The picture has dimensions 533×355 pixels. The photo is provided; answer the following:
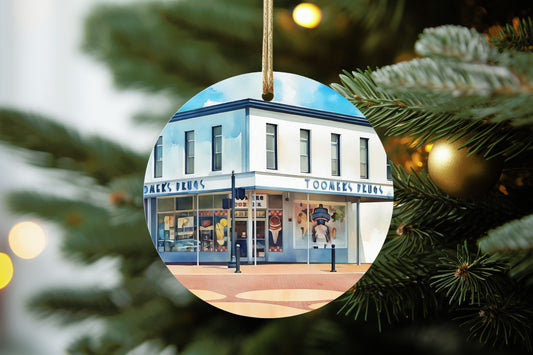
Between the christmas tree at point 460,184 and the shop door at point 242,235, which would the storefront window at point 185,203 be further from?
the christmas tree at point 460,184

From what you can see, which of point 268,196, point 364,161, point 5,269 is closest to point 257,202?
point 268,196

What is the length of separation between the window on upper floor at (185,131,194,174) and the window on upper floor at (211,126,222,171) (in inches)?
0.8

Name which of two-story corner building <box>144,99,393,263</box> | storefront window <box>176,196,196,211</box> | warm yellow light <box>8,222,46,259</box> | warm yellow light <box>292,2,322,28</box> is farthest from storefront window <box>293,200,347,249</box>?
warm yellow light <box>8,222,46,259</box>

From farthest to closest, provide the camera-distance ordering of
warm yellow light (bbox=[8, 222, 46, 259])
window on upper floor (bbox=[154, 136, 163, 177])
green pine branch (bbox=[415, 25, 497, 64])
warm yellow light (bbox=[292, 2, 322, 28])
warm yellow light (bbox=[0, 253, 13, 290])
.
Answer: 1. warm yellow light (bbox=[0, 253, 13, 290])
2. warm yellow light (bbox=[8, 222, 46, 259])
3. warm yellow light (bbox=[292, 2, 322, 28])
4. window on upper floor (bbox=[154, 136, 163, 177])
5. green pine branch (bbox=[415, 25, 497, 64])

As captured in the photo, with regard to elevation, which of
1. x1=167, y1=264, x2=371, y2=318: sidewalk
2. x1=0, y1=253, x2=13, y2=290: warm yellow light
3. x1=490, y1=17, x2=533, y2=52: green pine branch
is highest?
x1=490, y1=17, x2=533, y2=52: green pine branch

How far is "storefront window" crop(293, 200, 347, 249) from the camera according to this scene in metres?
0.47

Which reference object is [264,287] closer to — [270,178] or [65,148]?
[270,178]

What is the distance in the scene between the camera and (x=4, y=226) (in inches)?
70.4

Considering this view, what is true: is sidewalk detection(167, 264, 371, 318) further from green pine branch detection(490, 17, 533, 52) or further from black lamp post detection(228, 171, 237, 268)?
green pine branch detection(490, 17, 533, 52)

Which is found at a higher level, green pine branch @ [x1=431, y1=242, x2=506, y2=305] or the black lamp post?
the black lamp post

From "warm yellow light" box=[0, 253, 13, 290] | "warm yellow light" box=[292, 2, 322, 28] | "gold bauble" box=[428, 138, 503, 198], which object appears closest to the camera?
"gold bauble" box=[428, 138, 503, 198]

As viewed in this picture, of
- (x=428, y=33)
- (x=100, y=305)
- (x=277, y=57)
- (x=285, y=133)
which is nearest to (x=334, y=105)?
(x=285, y=133)

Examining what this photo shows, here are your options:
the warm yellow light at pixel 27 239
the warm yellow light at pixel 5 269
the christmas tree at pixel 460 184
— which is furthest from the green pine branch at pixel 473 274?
the warm yellow light at pixel 5 269

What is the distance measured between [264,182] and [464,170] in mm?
174
